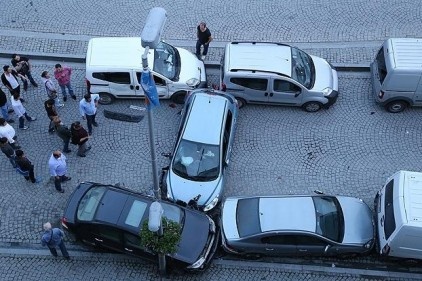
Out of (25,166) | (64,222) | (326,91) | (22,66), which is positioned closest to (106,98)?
(22,66)

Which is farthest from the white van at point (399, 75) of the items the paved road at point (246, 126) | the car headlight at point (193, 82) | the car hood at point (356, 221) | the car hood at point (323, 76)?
the car headlight at point (193, 82)

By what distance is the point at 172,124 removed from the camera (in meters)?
16.5

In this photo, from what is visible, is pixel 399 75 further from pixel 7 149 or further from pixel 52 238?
pixel 7 149

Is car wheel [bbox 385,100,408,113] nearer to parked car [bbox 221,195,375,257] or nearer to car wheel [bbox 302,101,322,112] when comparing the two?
Result: car wheel [bbox 302,101,322,112]

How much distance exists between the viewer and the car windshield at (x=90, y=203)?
1287 cm

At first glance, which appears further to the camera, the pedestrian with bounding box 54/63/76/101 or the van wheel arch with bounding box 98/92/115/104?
the van wheel arch with bounding box 98/92/115/104

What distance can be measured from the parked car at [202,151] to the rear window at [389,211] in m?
4.14

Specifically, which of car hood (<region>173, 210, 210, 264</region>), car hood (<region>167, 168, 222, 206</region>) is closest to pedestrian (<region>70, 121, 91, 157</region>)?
car hood (<region>167, 168, 222, 206</region>)

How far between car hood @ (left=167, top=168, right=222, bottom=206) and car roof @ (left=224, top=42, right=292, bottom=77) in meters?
3.96

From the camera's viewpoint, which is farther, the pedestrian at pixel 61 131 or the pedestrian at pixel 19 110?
the pedestrian at pixel 19 110

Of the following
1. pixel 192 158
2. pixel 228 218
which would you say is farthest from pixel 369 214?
pixel 192 158

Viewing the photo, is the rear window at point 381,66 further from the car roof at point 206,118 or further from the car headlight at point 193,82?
the car headlight at point 193,82

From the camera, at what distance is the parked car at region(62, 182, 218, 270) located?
12617 millimetres

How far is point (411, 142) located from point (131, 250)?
8.86 m
